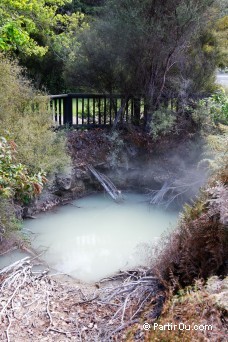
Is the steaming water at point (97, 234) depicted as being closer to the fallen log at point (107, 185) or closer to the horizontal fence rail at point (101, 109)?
the fallen log at point (107, 185)

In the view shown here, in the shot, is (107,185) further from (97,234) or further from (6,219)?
(6,219)

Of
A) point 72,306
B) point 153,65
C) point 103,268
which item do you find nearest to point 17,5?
point 153,65

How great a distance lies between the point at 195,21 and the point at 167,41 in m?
0.72

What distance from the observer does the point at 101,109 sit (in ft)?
31.1

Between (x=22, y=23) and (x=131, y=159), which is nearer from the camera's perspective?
(x=131, y=159)

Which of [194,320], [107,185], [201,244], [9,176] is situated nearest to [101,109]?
[107,185]

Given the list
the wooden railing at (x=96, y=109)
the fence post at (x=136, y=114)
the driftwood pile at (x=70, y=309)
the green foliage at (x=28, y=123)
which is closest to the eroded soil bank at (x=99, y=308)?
the driftwood pile at (x=70, y=309)

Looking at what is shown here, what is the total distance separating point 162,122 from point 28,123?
3171 mm

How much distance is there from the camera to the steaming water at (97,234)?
536 cm

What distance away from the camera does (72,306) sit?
352cm

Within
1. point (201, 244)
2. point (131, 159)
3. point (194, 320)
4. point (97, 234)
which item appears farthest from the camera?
point (131, 159)

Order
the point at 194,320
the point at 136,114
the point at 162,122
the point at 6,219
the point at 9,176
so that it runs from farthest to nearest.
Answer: the point at 136,114 < the point at 162,122 < the point at 6,219 < the point at 9,176 < the point at 194,320

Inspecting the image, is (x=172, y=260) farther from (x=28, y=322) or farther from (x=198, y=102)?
(x=198, y=102)

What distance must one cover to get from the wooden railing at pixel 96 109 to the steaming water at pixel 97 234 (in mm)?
2261
